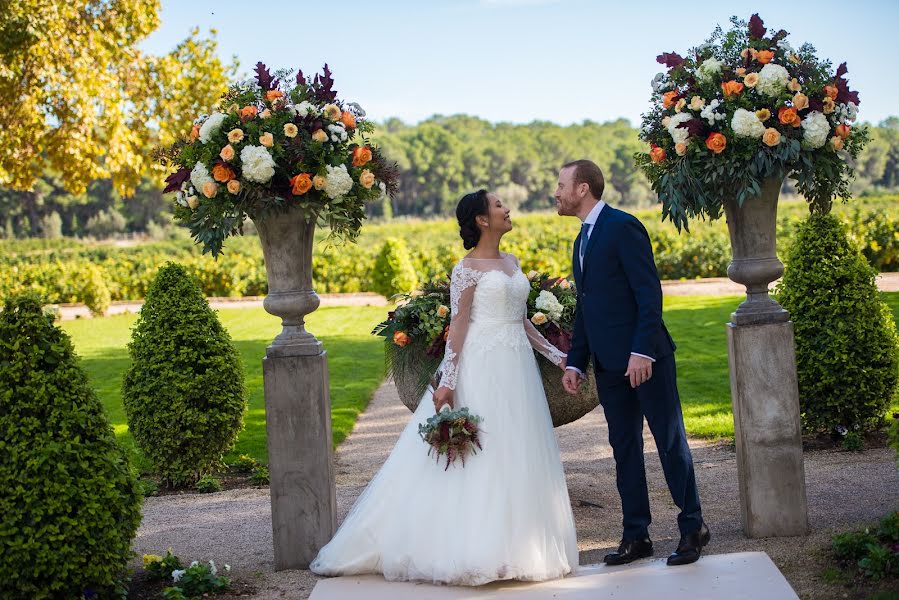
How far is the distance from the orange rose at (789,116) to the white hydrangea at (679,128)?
1.43ft

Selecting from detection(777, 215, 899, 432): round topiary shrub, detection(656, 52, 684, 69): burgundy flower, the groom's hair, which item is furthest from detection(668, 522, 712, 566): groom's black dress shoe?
detection(777, 215, 899, 432): round topiary shrub

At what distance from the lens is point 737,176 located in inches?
182

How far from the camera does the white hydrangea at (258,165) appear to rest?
454cm

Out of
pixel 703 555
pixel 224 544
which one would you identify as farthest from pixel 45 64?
pixel 703 555

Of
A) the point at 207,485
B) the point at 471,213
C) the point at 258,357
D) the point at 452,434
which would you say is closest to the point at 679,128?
the point at 471,213

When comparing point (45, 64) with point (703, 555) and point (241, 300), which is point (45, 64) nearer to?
point (241, 300)

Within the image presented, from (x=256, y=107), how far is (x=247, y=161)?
44 cm

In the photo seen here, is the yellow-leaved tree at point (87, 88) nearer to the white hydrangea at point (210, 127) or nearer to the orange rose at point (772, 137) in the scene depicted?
the white hydrangea at point (210, 127)

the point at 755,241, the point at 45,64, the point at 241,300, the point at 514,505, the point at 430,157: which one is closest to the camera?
the point at 514,505

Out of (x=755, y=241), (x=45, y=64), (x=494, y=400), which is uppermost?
(x=45, y=64)

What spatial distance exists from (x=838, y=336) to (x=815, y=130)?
275 centimetres

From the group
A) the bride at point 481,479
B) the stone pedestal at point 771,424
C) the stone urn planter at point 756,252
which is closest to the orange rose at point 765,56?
the stone urn planter at point 756,252

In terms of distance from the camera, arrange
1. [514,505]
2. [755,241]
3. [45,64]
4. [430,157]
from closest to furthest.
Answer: [514,505] < [755,241] < [45,64] < [430,157]

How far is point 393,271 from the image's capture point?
68.3 ft
